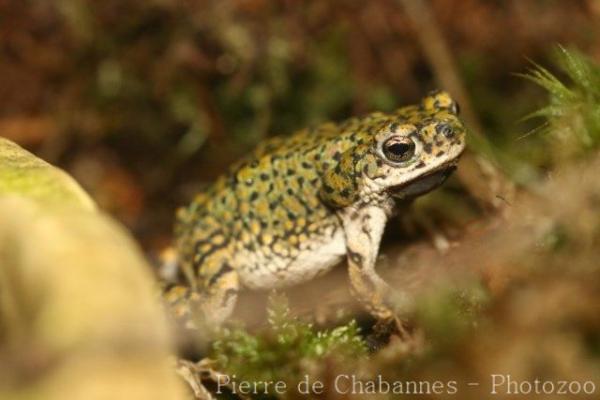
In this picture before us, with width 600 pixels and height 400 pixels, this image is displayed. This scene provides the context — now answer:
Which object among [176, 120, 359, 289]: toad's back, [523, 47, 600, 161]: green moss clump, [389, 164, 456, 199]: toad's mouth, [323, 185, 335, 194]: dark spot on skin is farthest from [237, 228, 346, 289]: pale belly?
[523, 47, 600, 161]: green moss clump

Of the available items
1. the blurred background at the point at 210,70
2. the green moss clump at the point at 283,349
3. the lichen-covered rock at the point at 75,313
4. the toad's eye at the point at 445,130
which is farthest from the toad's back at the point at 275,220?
the lichen-covered rock at the point at 75,313

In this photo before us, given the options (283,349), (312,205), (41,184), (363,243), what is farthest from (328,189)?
(41,184)

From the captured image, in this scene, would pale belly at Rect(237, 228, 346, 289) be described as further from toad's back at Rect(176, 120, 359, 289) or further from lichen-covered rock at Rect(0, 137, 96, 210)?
lichen-covered rock at Rect(0, 137, 96, 210)

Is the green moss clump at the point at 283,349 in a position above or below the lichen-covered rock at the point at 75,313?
below

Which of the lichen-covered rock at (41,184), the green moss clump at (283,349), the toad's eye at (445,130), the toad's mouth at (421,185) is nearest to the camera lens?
the lichen-covered rock at (41,184)

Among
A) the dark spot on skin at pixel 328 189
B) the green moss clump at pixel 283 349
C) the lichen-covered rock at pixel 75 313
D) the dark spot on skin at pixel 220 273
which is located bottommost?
the green moss clump at pixel 283 349

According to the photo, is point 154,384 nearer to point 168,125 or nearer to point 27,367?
point 27,367

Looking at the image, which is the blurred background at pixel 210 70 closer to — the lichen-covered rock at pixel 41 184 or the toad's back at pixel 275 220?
the toad's back at pixel 275 220
